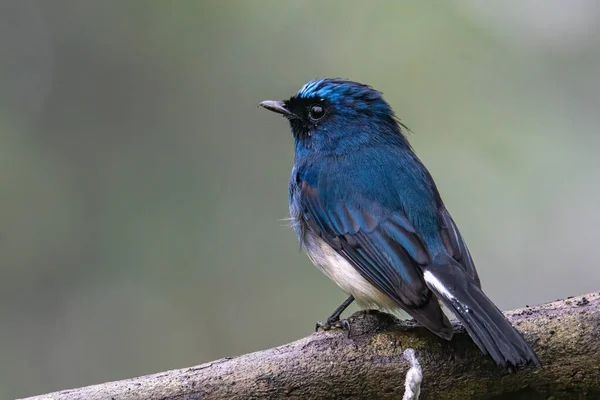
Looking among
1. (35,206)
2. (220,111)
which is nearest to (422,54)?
(220,111)

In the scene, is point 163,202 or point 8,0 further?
point 8,0

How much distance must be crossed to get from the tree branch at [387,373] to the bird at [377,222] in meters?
0.19

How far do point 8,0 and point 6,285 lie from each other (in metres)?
2.51

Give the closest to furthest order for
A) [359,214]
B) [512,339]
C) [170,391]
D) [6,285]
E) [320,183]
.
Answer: [512,339]
[170,391]
[359,214]
[320,183]
[6,285]

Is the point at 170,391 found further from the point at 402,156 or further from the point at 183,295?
the point at 183,295

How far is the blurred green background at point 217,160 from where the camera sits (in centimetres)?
618

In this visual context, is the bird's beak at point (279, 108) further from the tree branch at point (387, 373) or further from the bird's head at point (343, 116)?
the tree branch at point (387, 373)

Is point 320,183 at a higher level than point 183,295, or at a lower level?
higher

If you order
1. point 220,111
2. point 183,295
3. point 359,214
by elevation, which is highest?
point 220,111

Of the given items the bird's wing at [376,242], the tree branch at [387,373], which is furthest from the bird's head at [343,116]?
the tree branch at [387,373]

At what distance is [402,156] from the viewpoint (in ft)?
14.5

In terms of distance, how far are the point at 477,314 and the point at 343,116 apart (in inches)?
70.9

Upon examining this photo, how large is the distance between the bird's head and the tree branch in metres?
1.52

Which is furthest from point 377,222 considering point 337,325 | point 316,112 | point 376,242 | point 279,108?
point 279,108
